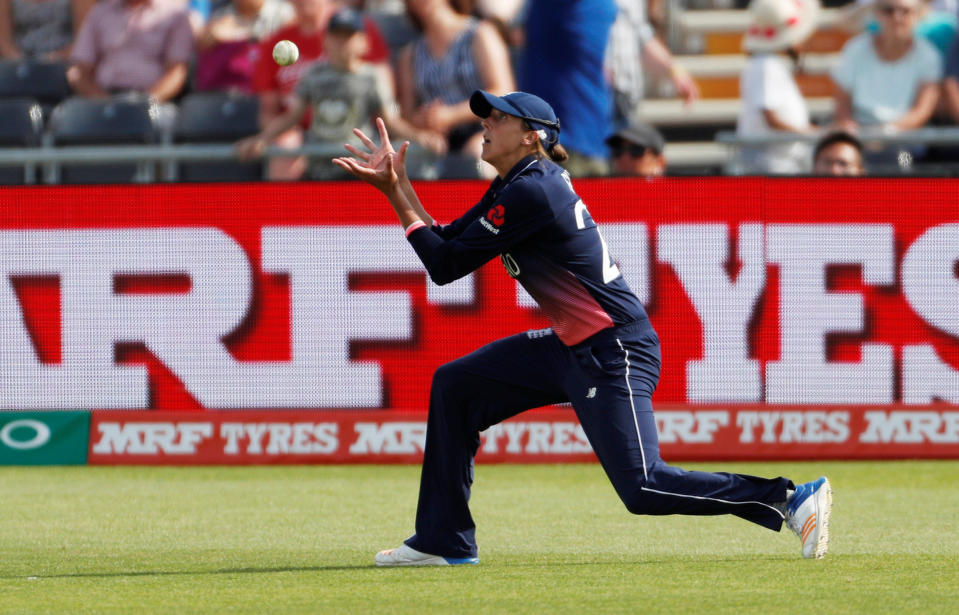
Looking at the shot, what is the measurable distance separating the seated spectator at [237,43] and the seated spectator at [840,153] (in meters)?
4.96

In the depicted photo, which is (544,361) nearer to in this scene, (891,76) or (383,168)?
(383,168)

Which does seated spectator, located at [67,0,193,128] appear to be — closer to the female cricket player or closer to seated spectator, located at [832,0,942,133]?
seated spectator, located at [832,0,942,133]

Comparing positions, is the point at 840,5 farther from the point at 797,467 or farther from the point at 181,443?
the point at 181,443

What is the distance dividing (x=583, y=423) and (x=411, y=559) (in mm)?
983

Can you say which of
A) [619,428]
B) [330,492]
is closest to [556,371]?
[619,428]

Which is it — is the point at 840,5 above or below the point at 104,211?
above

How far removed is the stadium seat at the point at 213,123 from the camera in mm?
13305

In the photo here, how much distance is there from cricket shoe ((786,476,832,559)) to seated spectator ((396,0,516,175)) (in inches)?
232

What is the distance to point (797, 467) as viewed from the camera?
35.7 ft

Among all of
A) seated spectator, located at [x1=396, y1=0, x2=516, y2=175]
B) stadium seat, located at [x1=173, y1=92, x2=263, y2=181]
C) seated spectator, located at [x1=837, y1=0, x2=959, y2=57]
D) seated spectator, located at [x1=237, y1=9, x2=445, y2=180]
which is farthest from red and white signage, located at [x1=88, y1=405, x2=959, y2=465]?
seated spectator, located at [x1=837, y1=0, x2=959, y2=57]

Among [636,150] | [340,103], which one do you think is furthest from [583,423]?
[340,103]

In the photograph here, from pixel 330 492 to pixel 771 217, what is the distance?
385 centimetres

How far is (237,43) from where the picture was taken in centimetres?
1400

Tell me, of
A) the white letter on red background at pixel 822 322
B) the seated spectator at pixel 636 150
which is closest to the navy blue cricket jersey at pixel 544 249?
the white letter on red background at pixel 822 322
